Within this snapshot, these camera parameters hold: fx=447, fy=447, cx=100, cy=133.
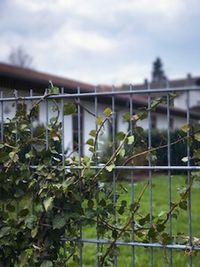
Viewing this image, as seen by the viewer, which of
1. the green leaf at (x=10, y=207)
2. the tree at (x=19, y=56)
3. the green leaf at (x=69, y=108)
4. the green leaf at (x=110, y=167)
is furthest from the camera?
the tree at (x=19, y=56)

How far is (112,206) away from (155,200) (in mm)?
5321

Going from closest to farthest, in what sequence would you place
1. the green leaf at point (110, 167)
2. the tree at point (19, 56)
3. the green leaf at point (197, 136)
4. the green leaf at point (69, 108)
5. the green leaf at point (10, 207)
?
the green leaf at point (197, 136) → the green leaf at point (110, 167) → the green leaf at point (69, 108) → the green leaf at point (10, 207) → the tree at point (19, 56)

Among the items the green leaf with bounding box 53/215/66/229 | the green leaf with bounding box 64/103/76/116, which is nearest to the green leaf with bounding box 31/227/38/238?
the green leaf with bounding box 53/215/66/229

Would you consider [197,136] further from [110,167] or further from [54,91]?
[54,91]

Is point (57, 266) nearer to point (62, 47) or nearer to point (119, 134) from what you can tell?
point (119, 134)

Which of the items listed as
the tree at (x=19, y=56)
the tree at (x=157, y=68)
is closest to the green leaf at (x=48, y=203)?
the tree at (x=19, y=56)

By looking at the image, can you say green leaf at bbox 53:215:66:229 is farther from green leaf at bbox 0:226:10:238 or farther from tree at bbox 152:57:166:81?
tree at bbox 152:57:166:81

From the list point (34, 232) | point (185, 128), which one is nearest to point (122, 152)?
point (185, 128)

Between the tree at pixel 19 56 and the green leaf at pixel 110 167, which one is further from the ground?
the tree at pixel 19 56

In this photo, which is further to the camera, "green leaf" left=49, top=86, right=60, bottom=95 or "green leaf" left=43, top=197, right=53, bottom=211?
"green leaf" left=49, top=86, right=60, bottom=95

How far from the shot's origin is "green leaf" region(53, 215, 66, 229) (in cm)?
221

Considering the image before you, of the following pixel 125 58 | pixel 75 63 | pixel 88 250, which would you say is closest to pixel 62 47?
pixel 75 63

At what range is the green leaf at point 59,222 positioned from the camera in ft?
7.25

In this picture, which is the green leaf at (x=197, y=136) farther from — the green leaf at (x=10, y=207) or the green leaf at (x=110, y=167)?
the green leaf at (x=10, y=207)
